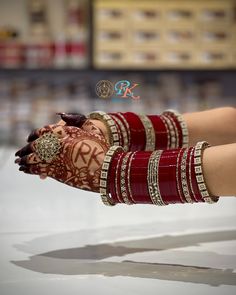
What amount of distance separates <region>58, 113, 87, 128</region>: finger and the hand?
35 mm

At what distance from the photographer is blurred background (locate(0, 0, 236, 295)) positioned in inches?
26.4

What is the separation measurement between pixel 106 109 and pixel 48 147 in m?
0.21

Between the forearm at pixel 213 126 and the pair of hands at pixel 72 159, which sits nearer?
the pair of hands at pixel 72 159

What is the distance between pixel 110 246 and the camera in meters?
0.77

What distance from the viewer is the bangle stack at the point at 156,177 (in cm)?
67

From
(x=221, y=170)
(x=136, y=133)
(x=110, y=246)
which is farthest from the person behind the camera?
(x=136, y=133)

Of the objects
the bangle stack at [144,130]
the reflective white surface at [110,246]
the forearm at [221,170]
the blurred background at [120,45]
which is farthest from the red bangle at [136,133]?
the blurred background at [120,45]

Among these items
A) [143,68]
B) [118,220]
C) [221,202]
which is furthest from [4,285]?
[143,68]

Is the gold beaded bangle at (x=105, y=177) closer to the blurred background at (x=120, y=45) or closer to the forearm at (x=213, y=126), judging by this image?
the forearm at (x=213, y=126)

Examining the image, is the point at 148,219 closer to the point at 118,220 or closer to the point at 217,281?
the point at 118,220

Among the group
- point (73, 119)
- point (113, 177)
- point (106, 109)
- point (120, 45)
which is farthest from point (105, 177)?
point (120, 45)

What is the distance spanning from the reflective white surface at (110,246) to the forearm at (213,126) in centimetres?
11

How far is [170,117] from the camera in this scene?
0.92m

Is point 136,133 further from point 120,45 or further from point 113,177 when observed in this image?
point 120,45
